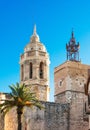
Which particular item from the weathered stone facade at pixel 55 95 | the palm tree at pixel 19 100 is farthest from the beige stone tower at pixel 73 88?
the palm tree at pixel 19 100

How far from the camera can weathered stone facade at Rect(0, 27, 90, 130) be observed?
150 feet

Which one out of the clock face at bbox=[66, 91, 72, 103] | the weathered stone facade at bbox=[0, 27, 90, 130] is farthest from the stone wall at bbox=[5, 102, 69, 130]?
the clock face at bbox=[66, 91, 72, 103]

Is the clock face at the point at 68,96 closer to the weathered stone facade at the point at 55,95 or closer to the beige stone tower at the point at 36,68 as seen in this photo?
the weathered stone facade at the point at 55,95

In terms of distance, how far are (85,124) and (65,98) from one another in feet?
12.5

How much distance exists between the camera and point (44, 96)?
5366 centimetres

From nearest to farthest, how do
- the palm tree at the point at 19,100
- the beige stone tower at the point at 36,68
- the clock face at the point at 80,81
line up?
the palm tree at the point at 19,100 → the clock face at the point at 80,81 → the beige stone tower at the point at 36,68

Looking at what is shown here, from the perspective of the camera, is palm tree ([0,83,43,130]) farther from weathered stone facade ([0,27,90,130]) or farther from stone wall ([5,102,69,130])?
stone wall ([5,102,69,130])

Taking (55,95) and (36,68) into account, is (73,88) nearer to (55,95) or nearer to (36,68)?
(55,95)

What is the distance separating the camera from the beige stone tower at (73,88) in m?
47.3

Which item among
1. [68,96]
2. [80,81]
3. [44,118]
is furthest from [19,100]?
[80,81]

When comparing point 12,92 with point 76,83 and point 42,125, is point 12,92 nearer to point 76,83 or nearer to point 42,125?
point 42,125

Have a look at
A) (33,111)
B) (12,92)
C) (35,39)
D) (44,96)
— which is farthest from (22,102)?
(35,39)

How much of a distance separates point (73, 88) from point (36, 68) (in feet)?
23.8

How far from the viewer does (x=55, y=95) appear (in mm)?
50719
